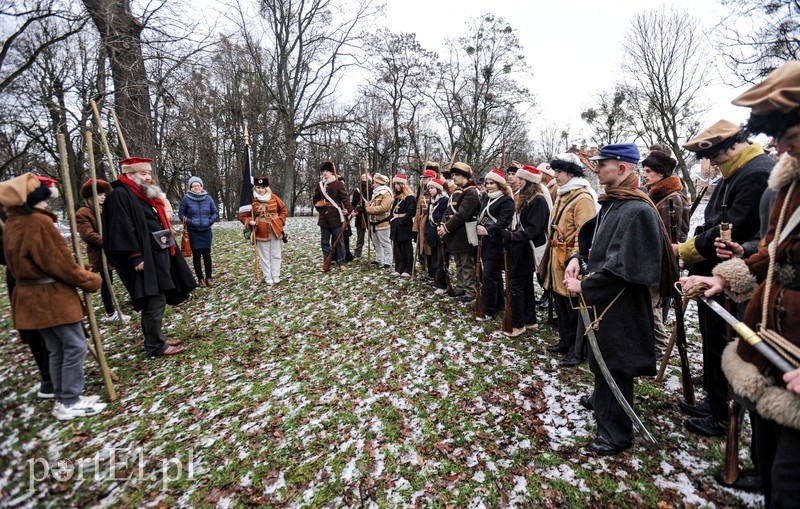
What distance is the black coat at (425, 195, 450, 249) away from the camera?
297 inches

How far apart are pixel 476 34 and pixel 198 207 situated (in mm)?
29684

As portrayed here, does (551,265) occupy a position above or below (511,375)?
above

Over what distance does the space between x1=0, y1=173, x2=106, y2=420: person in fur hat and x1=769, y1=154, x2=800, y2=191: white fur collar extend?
5.38m

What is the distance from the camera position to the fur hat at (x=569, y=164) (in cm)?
439

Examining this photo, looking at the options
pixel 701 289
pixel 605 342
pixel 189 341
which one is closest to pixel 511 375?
pixel 605 342

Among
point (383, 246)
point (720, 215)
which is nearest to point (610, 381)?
point (720, 215)

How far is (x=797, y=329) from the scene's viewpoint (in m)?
1.57

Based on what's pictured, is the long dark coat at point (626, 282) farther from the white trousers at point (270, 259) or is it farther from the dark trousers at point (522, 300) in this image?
the white trousers at point (270, 259)

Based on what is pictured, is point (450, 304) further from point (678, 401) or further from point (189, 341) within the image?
point (189, 341)

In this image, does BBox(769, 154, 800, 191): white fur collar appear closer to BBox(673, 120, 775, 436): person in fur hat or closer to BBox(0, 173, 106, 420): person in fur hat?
BBox(673, 120, 775, 436): person in fur hat

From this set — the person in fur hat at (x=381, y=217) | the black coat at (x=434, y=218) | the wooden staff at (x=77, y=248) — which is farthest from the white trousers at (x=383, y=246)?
the wooden staff at (x=77, y=248)

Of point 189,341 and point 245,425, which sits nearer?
point 245,425

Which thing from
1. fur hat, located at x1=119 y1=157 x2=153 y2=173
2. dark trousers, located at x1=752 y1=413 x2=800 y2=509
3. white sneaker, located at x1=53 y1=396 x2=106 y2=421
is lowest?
white sneaker, located at x1=53 y1=396 x2=106 y2=421

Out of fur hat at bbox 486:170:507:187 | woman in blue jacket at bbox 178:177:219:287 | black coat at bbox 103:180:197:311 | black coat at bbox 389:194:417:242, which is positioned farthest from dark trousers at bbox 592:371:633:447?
woman in blue jacket at bbox 178:177:219:287
